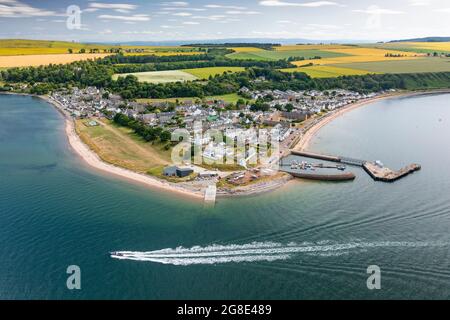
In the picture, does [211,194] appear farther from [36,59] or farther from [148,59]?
[36,59]

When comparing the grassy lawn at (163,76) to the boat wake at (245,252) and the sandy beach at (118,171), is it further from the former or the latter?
the boat wake at (245,252)

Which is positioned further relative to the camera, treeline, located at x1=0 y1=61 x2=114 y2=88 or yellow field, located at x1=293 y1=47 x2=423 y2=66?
yellow field, located at x1=293 y1=47 x2=423 y2=66

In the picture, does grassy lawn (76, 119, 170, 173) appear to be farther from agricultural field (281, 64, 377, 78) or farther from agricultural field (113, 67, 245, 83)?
agricultural field (281, 64, 377, 78)

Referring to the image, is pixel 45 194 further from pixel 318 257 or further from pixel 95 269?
pixel 318 257

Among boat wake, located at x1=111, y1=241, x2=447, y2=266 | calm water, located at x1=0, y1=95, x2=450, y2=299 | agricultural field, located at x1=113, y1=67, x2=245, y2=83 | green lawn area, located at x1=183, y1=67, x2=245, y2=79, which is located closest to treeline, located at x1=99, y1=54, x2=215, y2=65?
agricultural field, located at x1=113, y1=67, x2=245, y2=83

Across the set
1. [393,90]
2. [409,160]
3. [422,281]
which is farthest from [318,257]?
[393,90]

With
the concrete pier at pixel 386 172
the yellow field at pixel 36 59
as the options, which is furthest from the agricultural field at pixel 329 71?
the yellow field at pixel 36 59

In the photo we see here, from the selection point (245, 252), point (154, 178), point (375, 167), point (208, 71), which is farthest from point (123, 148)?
point (208, 71)
